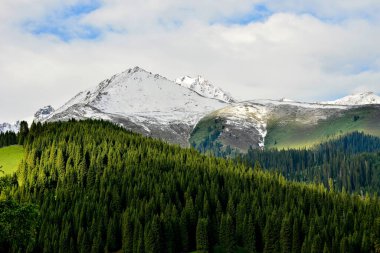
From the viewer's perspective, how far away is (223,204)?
196125 millimetres

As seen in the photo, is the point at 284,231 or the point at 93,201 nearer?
the point at 284,231

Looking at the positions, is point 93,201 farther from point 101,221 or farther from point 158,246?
point 158,246

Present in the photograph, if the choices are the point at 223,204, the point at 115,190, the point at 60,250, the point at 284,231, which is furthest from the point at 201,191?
the point at 60,250

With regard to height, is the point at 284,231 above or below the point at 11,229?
below

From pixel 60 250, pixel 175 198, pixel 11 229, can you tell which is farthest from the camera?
pixel 175 198

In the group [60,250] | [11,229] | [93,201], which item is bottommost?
[60,250]

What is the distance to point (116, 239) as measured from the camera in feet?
559

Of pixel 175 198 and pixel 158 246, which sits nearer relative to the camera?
pixel 158 246

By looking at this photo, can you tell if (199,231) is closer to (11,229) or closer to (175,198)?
(175,198)

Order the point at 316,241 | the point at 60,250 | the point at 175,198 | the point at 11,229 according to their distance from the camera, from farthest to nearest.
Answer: the point at 175,198 → the point at 60,250 → the point at 316,241 → the point at 11,229

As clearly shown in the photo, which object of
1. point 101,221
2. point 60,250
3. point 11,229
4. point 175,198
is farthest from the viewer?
point 175,198

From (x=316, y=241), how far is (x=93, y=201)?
8445 centimetres

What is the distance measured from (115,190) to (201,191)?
106ft

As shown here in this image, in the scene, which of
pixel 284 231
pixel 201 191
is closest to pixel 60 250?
pixel 201 191
